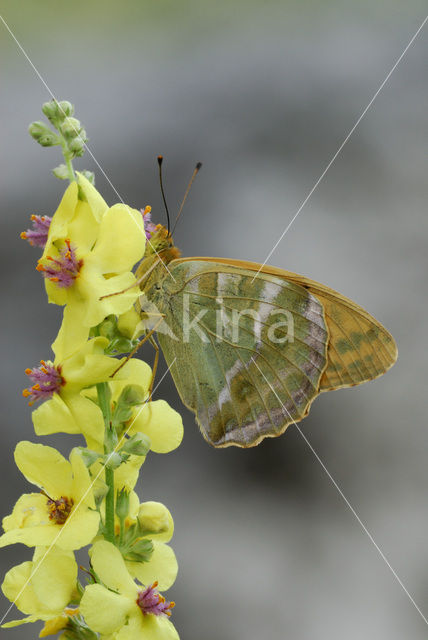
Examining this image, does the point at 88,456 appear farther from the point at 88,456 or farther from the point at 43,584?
the point at 43,584

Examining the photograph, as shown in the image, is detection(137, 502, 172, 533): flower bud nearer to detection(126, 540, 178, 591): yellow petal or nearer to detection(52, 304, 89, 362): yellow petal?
detection(126, 540, 178, 591): yellow petal

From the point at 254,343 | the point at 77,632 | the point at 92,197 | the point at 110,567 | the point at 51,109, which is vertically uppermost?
the point at 51,109

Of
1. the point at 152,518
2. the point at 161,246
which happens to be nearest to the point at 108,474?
the point at 152,518

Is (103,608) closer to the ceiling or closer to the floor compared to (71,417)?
closer to the floor

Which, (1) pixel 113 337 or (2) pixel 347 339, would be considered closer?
(1) pixel 113 337

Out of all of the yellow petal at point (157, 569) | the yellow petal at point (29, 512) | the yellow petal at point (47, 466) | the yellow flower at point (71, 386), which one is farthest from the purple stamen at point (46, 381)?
the yellow petal at point (157, 569)

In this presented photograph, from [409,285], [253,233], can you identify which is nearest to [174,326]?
[253,233]

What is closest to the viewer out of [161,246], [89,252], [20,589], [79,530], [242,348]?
[79,530]
